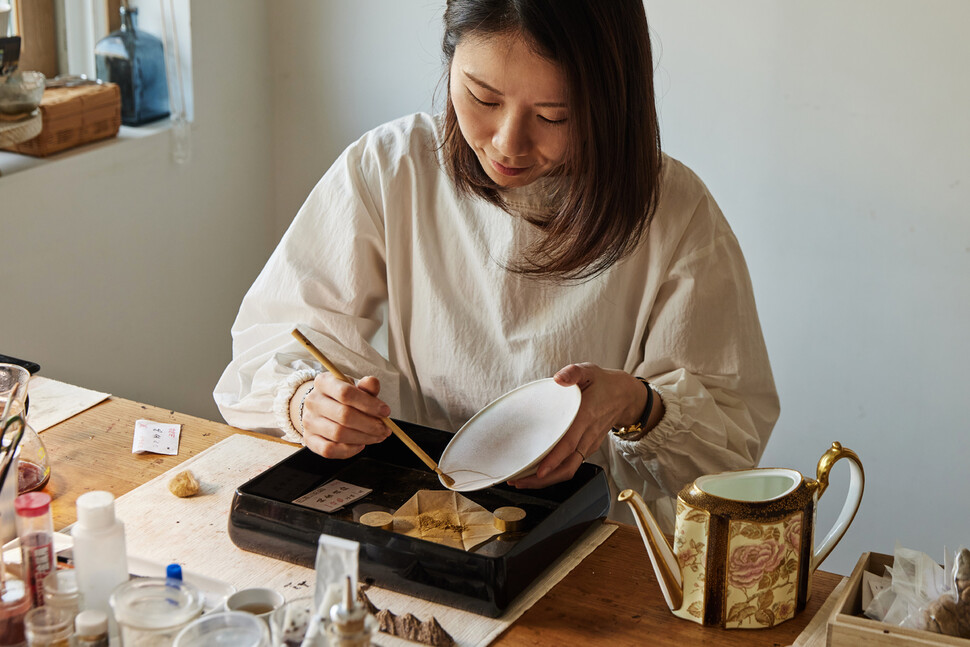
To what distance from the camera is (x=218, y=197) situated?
2.69m

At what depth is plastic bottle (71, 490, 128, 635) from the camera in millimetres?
905

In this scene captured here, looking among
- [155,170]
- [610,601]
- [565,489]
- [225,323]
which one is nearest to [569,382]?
[565,489]

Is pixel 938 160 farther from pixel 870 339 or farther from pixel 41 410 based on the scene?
pixel 41 410

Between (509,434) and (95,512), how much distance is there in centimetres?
55

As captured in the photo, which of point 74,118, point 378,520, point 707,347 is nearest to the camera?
point 378,520

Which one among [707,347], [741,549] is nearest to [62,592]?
[741,549]

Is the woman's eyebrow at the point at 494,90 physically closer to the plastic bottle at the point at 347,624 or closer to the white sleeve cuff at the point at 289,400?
the white sleeve cuff at the point at 289,400

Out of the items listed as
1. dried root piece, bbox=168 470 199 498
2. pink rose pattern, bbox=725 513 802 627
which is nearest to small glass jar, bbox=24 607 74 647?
dried root piece, bbox=168 470 199 498

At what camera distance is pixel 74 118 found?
7.25ft

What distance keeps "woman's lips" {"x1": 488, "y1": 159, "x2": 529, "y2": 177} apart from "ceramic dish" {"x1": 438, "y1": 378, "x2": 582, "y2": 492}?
273mm

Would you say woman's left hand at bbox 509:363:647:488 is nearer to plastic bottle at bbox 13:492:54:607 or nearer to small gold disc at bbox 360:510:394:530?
small gold disc at bbox 360:510:394:530

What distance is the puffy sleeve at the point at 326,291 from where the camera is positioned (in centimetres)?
153

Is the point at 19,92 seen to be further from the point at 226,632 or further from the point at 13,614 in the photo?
the point at 226,632

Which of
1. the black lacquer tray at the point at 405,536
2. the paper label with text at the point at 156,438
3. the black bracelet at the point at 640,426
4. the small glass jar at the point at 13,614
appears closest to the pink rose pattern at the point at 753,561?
the black lacquer tray at the point at 405,536
